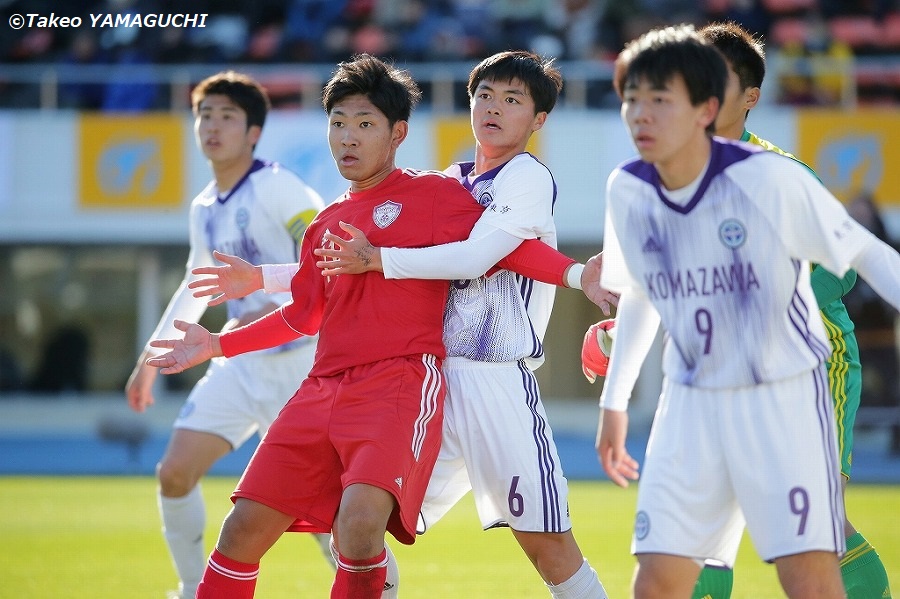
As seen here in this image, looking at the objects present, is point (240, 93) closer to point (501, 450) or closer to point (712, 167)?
point (501, 450)

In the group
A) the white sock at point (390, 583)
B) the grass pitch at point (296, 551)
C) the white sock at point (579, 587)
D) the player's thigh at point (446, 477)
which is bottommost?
the grass pitch at point (296, 551)

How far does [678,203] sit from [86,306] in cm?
1830

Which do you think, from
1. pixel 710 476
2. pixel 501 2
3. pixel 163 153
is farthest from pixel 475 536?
pixel 501 2

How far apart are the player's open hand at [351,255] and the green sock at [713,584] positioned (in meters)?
1.54

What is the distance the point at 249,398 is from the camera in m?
6.41

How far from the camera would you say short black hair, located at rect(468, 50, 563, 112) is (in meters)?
4.88

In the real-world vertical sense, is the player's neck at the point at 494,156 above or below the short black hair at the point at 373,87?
below

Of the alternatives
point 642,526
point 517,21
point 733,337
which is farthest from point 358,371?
point 517,21

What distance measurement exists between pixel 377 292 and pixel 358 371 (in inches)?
11.1

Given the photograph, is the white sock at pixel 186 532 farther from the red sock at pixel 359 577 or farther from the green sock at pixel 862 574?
the green sock at pixel 862 574

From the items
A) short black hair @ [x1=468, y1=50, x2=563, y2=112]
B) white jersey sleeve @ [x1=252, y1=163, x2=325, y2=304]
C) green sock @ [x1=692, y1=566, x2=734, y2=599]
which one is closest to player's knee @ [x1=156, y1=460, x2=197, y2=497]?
white jersey sleeve @ [x1=252, y1=163, x2=325, y2=304]

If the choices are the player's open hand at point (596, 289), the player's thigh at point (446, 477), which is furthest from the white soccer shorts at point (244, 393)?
the player's open hand at point (596, 289)

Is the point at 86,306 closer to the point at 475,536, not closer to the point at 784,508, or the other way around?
the point at 475,536

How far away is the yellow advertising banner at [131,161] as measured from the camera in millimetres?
17922
